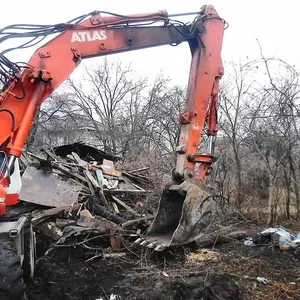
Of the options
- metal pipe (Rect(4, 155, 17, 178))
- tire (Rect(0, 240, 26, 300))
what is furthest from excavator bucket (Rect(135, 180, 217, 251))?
metal pipe (Rect(4, 155, 17, 178))

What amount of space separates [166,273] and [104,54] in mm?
2955

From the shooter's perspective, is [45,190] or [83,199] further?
[83,199]

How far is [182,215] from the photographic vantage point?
4.91 m

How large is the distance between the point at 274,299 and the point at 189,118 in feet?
8.11

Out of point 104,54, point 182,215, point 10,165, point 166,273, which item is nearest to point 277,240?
Result: point 166,273

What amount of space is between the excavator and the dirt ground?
470 millimetres

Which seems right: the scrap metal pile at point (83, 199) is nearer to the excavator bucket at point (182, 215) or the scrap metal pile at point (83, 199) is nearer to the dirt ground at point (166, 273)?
the dirt ground at point (166, 273)

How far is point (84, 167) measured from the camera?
35.4 ft

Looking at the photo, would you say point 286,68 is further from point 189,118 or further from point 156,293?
point 156,293

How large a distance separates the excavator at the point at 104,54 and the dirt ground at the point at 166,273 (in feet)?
1.54

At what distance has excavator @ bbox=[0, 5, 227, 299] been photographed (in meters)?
3.70

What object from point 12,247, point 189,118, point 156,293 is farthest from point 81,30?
point 156,293

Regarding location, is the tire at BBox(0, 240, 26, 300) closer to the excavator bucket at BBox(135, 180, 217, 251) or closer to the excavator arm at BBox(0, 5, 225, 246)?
the excavator arm at BBox(0, 5, 225, 246)

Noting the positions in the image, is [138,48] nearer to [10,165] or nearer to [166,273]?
[10,165]
